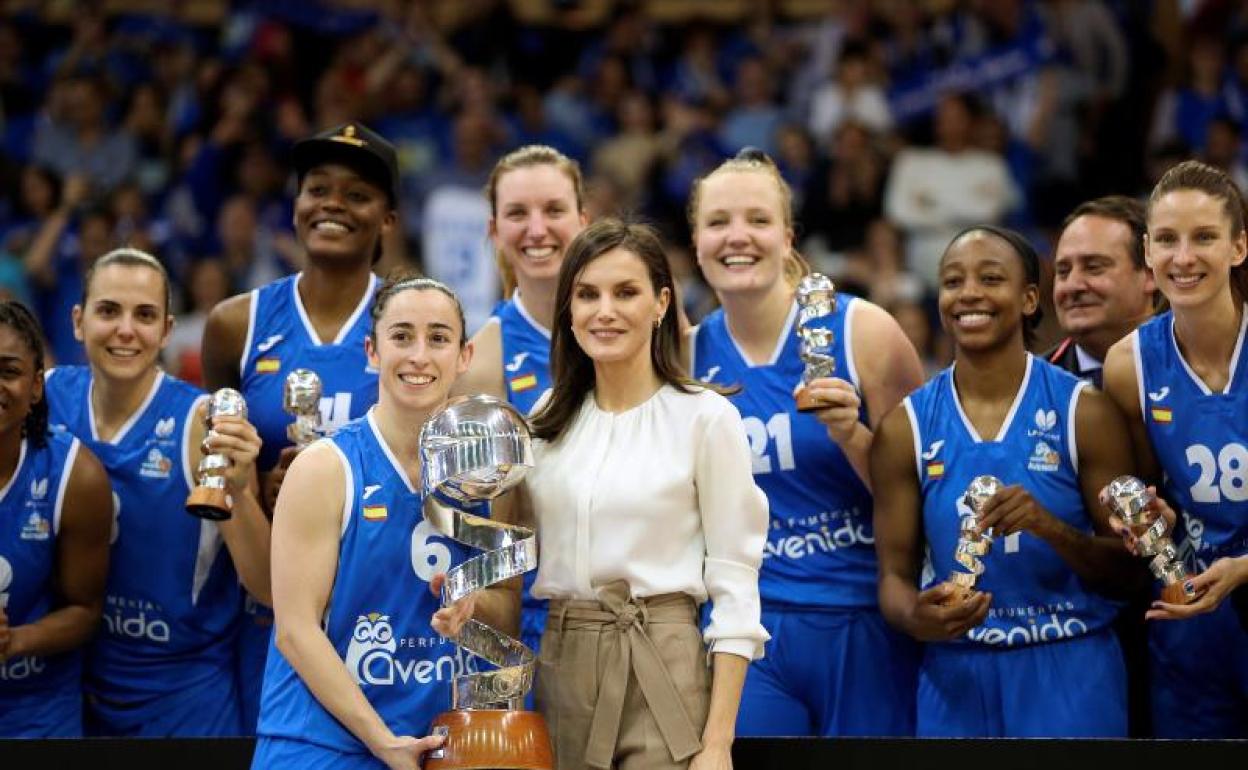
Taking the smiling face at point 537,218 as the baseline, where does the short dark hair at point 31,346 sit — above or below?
below

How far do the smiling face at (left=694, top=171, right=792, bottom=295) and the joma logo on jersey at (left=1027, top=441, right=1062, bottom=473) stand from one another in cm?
89

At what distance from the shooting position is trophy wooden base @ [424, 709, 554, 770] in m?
3.69

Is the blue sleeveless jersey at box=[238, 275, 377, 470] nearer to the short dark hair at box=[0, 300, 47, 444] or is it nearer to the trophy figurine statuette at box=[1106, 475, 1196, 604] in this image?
the short dark hair at box=[0, 300, 47, 444]

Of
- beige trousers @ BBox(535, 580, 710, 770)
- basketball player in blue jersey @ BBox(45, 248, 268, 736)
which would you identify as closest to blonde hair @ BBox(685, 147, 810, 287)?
beige trousers @ BBox(535, 580, 710, 770)

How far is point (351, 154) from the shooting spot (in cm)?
520

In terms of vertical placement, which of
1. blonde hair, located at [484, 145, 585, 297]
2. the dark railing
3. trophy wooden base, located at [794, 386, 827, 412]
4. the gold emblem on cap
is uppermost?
the gold emblem on cap

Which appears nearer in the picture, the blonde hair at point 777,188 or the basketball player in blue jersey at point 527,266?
the blonde hair at point 777,188

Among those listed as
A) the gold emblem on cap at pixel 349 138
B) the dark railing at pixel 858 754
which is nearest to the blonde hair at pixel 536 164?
the gold emblem on cap at pixel 349 138

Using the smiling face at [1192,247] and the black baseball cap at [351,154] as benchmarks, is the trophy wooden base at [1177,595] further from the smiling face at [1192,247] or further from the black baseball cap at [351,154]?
the black baseball cap at [351,154]

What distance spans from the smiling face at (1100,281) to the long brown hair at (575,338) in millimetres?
1511

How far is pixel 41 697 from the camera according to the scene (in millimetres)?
5008

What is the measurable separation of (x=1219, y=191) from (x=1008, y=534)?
41.9 inches

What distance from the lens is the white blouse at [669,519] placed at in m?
3.88

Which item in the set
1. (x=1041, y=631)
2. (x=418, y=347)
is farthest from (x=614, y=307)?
(x=1041, y=631)
